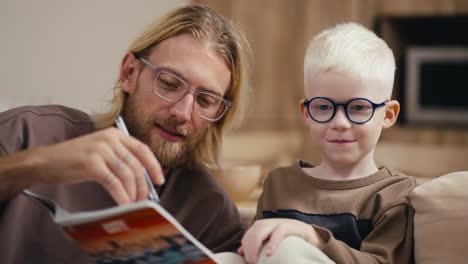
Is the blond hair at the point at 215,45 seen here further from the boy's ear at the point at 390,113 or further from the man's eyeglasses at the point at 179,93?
the boy's ear at the point at 390,113

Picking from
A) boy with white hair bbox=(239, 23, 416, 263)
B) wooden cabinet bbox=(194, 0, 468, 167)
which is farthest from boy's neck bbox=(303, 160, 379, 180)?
wooden cabinet bbox=(194, 0, 468, 167)

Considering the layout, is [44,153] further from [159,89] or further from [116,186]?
[159,89]

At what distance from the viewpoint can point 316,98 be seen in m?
1.34

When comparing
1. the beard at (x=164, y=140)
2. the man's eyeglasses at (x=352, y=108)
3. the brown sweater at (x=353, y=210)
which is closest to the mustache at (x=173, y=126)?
the beard at (x=164, y=140)

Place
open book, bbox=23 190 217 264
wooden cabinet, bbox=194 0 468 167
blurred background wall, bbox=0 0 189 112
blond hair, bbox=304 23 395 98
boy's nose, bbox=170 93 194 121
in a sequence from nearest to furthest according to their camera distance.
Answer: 1. open book, bbox=23 190 217 264
2. blond hair, bbox=304 23 395 98
3. boy's nose, bbox=170 93 194 121
4. blurred background wall, bbox=0 0 189 112
5. wooden cabinet, bbox=194 0 468 167

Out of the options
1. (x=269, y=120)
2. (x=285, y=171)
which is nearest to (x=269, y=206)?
(x=285, y=171)

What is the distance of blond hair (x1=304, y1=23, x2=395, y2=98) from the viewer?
4.27 ft

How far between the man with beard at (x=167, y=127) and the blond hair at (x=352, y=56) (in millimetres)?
300

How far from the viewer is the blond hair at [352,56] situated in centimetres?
130

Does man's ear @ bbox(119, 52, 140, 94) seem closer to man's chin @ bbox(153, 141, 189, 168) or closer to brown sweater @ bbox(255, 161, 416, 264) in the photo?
man's chin @ bbox(153, 141, 189, 168)

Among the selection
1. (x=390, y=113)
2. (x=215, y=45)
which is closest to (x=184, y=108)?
(x=215, y=45)

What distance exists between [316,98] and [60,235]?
0.60 m

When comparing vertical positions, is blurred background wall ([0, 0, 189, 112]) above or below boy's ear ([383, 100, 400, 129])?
above

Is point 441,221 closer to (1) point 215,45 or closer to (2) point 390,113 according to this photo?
(2) point 390,113
